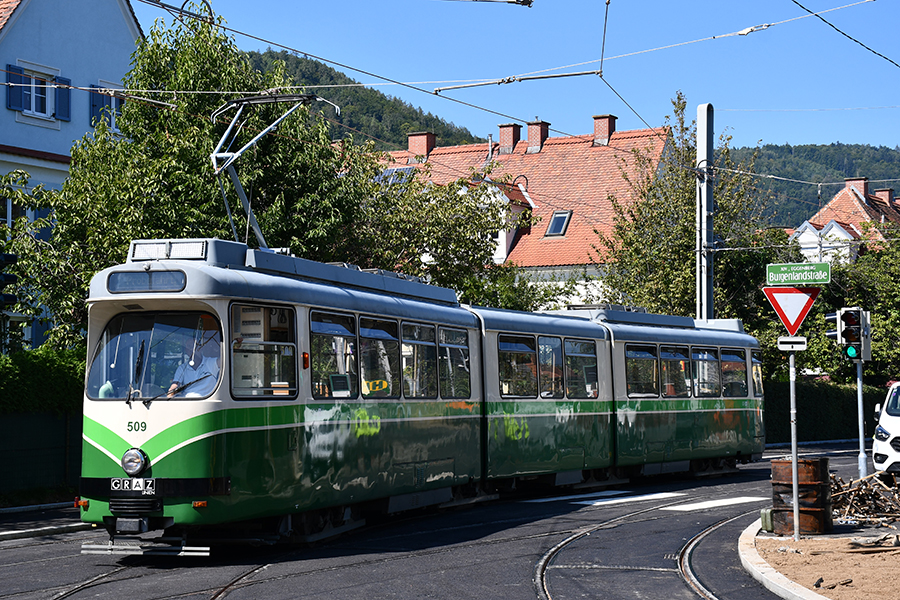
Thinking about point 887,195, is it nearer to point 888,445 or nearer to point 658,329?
point 658,329

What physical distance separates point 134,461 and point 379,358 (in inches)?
147

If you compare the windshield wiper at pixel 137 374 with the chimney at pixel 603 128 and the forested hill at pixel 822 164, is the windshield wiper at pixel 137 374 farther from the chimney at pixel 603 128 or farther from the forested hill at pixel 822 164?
the forested hill at pixel 822 164

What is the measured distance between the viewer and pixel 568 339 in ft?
64.4

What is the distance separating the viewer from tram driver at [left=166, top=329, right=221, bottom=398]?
11.6 metres

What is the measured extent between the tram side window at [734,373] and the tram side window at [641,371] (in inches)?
103

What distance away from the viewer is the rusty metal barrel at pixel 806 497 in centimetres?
1312

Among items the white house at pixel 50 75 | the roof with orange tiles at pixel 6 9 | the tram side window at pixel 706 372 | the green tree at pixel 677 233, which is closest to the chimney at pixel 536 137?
the green tree at pixel 677 233

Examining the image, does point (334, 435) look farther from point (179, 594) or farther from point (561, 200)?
point (561, 200)

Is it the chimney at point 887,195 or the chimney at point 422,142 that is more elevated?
the chimney at point 887,195

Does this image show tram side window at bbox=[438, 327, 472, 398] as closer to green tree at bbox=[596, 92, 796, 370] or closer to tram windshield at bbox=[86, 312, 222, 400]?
tram windshield at bbox=[86, 312, 222, 400]

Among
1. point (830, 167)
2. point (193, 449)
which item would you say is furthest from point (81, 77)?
point (830, 167)

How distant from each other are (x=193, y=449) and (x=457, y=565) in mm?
2760

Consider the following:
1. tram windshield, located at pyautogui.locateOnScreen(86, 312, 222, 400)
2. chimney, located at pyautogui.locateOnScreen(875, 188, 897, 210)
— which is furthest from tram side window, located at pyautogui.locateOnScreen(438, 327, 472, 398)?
chimney, located at pyautogui.locateOnScreen(875, 188, 897, 210)

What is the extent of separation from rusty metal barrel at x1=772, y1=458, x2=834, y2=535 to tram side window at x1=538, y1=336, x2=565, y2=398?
607 cm
